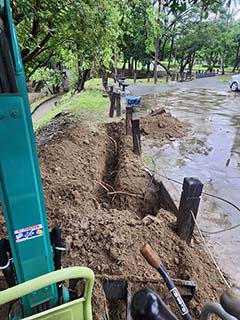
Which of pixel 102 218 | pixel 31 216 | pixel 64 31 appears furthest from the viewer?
pixel 64 31

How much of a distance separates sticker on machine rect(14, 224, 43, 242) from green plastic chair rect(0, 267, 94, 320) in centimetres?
21

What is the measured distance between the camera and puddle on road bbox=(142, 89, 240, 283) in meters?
3.14

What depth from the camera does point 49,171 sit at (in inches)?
169

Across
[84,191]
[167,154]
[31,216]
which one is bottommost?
[167,154]

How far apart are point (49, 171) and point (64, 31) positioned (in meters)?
2.58

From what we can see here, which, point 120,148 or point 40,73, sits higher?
point 40,73

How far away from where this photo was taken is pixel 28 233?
1.18 m

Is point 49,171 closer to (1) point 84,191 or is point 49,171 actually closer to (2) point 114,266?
(1) point 84,191

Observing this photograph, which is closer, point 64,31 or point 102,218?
point 102,218

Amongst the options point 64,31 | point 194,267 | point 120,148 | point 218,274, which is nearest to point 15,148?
point 194,267

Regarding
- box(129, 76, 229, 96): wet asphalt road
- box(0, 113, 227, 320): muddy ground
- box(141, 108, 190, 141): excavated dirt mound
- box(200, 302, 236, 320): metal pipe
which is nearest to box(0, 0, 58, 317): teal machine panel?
box(200, 302, 236, 320): metal pipe

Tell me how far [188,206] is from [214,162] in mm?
3112

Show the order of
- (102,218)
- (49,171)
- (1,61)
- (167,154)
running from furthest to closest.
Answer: (167,154) → (49,171) → (102,218) → (1,61)

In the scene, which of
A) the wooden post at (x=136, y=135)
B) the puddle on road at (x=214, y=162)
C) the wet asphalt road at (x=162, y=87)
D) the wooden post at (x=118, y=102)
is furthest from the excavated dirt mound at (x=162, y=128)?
the wet asphalt road at (x=162, y=87)
